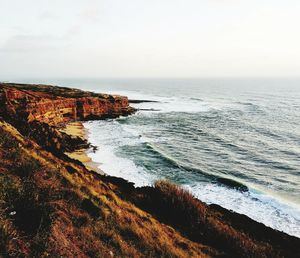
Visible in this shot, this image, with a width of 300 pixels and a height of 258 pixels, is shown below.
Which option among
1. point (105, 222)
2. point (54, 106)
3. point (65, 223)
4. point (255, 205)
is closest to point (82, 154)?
point (255, 205)

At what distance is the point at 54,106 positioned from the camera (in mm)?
49000

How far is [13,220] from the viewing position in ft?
25.5

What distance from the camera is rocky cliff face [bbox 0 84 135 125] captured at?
38.2 metres

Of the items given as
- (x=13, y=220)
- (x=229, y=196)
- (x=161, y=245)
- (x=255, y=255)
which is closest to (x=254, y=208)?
(x=229, y=196)

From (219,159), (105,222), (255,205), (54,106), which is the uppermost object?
(54,106)

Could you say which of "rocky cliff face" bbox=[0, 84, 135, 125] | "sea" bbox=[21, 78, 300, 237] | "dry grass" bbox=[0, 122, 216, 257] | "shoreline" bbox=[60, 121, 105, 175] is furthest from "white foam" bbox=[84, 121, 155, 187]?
"dry grass" bbox=[0, 122, 216, 257]

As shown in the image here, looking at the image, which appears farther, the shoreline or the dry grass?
the shoreline

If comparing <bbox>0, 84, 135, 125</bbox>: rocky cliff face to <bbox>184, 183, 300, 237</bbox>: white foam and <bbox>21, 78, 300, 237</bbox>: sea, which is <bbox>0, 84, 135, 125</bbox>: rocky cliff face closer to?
<bbox>21, 78, 300, 237</bbox>: sea

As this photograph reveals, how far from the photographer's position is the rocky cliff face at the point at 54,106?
38162mm

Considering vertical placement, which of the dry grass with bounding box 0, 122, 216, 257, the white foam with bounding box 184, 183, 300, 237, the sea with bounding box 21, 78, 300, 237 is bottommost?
the white foam with bounding box 184, 183, 300, 237

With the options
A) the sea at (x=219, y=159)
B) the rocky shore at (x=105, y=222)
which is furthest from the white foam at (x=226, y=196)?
the rocky shore at (x=105, y=222)

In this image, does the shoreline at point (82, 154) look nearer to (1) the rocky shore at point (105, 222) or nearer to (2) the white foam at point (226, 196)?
(2) the white foam at point (226, 196)

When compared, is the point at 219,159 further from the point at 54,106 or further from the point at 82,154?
the point at 54,106

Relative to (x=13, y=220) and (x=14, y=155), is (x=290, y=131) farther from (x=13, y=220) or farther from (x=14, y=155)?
(x=13, y=220)
